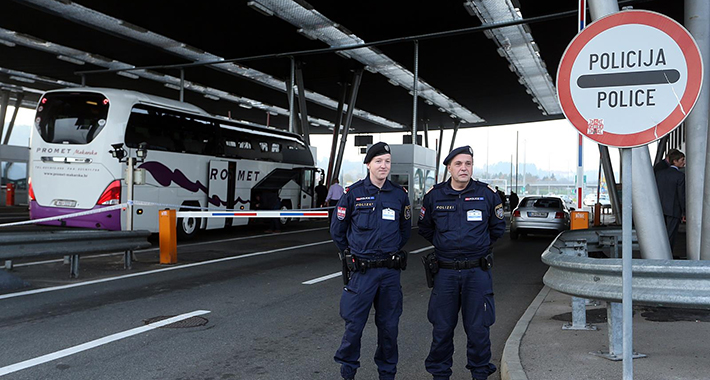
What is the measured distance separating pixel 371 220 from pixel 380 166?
1.41 ft

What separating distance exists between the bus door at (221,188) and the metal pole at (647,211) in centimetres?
1395

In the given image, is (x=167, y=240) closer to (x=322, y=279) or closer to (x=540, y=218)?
(x=322, y=279)

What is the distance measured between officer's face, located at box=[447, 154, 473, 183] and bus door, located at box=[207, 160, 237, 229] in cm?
1362

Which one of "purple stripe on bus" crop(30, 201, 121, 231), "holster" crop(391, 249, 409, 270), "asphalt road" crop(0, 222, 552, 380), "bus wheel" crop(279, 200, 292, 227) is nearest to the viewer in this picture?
"holster" crop(391, 249, 409, 270)

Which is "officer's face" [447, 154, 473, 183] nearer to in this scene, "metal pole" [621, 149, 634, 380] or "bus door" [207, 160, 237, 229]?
"metal pole" [621, 149, 634, 380]

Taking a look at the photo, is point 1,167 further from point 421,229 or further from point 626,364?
point 626,364

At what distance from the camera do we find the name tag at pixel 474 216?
14.8 ft

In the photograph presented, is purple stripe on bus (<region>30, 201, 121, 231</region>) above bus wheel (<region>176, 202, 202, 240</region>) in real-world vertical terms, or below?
above

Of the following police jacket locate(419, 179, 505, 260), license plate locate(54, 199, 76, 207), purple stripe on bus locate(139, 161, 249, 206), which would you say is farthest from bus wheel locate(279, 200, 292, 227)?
police jacket locate(419, 179, 505, 260)

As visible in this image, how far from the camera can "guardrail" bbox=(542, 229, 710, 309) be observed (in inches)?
134

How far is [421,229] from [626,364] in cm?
200

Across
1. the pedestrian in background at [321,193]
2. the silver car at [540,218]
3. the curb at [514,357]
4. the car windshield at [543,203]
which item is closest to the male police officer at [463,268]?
the curb at [514,357]

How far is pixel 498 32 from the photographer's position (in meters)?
20.4

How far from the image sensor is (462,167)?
4523 millimetres
